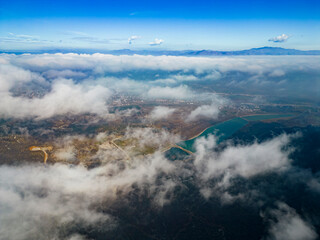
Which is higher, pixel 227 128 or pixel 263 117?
pixel 263 117

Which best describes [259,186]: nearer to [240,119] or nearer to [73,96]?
[240,119]

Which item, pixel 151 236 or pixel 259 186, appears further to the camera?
pixel 259 186

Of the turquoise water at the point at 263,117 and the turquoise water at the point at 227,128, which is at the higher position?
the turquoise water at the point at 263,117

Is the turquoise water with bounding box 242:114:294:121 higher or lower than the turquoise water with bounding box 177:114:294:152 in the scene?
higher

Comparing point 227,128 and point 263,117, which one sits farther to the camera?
point 263,117

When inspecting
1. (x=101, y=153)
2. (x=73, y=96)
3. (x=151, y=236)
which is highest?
(x=73, y=96)

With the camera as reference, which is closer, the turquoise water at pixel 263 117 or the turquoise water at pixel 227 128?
the turquoise water at pixel 227 128

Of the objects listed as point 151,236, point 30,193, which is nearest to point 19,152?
point 30,193

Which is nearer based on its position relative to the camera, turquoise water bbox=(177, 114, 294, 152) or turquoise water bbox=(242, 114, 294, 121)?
turquoise water bbox=(177, 114, 294, 152)
